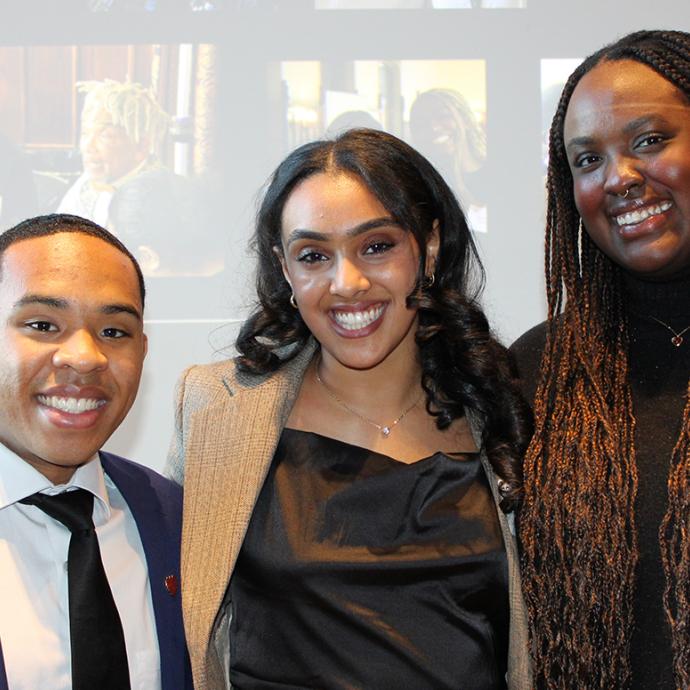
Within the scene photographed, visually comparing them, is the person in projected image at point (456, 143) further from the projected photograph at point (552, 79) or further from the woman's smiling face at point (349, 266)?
the woman's smiling face at point (349, 266)

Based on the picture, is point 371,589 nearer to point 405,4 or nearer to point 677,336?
point 677,336

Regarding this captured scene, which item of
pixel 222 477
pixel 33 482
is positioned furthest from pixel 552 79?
pixel 33 482

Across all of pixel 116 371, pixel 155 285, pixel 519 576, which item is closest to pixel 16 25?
pixel 155 285

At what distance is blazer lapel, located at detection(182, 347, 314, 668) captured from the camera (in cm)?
186

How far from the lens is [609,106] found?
184 centimetres

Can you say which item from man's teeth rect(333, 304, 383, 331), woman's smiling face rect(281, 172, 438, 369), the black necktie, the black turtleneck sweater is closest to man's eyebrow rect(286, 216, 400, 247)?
woman's smiling face rect(281, 172, 438, 369)

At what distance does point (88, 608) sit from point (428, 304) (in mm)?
908

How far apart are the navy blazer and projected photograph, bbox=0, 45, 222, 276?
45.6 inches

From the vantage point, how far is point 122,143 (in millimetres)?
3000

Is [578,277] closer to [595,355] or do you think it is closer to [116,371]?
[595,355]

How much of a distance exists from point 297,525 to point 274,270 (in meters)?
0.61

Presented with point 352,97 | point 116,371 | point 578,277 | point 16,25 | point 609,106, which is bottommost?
point 116,371

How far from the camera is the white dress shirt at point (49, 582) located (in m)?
1.59

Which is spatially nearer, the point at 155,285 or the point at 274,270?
the point at 274,270
